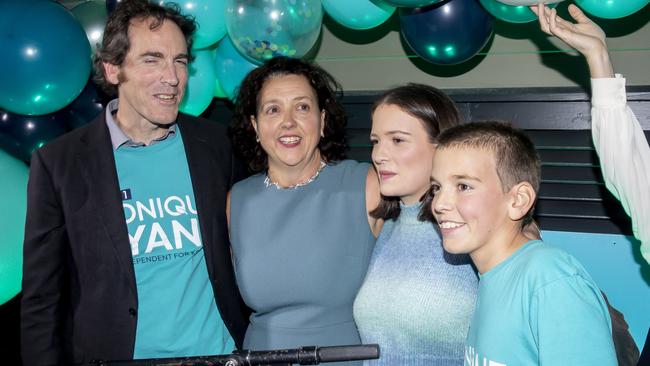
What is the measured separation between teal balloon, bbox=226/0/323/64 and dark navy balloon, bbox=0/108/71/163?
1046mm

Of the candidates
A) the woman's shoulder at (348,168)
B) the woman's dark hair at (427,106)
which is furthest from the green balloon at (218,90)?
the woman's dark hair at (427,106)

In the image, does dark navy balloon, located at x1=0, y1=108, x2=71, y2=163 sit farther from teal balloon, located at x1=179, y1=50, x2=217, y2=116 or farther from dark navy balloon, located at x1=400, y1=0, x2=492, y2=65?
dark navy balloon, located at x1=400, y1=0, x2=492, y2=65

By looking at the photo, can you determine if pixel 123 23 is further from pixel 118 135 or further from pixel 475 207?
pixel 475 207

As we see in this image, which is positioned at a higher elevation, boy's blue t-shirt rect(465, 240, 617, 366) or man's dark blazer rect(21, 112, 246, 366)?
man's dark blazer rect(21, 112, 246, 366)

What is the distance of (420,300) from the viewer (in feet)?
6.06

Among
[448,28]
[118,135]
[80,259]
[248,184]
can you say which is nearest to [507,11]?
[448,28]

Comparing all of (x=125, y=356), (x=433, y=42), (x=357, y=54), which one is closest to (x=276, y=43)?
(x=433, y=42)

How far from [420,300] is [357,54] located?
305 cm

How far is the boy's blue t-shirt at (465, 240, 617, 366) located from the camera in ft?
4.40

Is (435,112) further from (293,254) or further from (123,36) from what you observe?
(123,36)

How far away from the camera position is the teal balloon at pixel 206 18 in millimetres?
2994

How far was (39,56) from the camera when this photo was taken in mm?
2744

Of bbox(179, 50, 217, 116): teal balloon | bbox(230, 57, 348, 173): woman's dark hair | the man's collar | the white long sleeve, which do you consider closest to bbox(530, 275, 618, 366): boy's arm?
the white long sleeve

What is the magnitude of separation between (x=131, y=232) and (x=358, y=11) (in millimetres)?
1525
